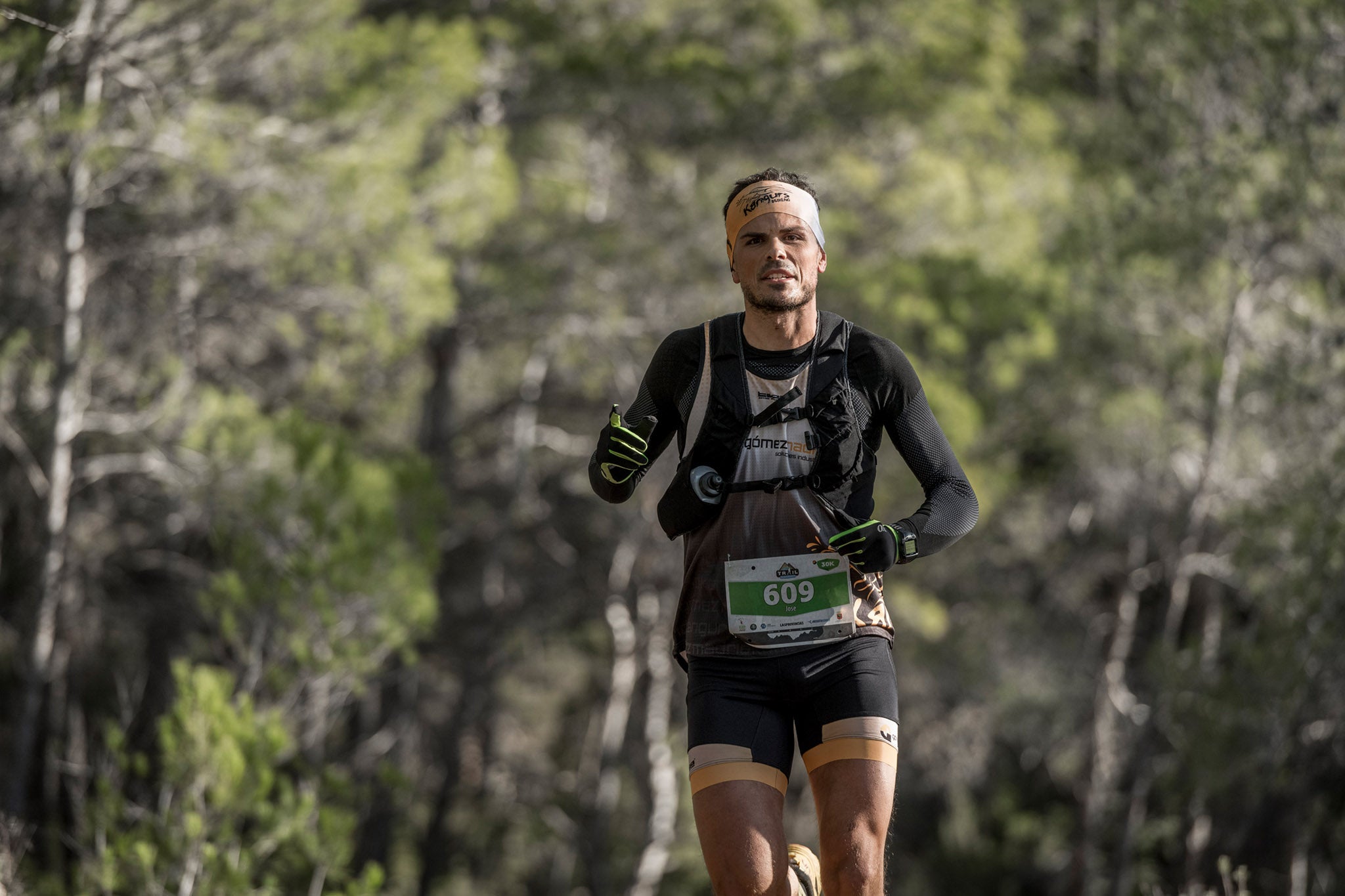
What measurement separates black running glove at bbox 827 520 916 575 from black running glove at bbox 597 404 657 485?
0.47 m

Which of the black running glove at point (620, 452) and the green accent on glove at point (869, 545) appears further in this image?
the black running glove at point (620, 452)

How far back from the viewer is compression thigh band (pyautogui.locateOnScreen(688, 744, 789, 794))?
2.82 metres

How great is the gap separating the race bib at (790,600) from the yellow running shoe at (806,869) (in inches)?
20.6

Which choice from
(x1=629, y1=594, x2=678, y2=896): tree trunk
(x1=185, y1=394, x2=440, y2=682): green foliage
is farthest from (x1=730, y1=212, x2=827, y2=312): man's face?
(x1=629, y1=594, x2=678, y2=896): tree trunk

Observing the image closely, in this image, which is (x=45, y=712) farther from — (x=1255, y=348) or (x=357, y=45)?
(x=1255, y=348)

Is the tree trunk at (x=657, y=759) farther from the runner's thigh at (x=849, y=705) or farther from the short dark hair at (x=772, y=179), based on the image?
the short dark hair at (x=772, y=179)

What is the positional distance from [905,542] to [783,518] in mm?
299

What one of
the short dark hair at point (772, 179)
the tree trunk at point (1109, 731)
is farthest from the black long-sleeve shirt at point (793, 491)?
the tree trunk at point (1109, 731)

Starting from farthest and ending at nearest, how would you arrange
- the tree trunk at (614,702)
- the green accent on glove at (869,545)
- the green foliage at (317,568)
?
the tree trunk at (614,702) < the green foliage at (317,568) < the green accent on glove at (869,545)

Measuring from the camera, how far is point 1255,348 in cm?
1273

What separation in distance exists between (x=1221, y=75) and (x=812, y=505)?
11.1 metres

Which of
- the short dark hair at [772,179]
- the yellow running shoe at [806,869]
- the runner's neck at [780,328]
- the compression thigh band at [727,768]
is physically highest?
the short dark hair at [772,179]

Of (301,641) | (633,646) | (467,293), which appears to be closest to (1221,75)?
(467,293)

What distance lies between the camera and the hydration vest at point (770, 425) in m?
2.99
